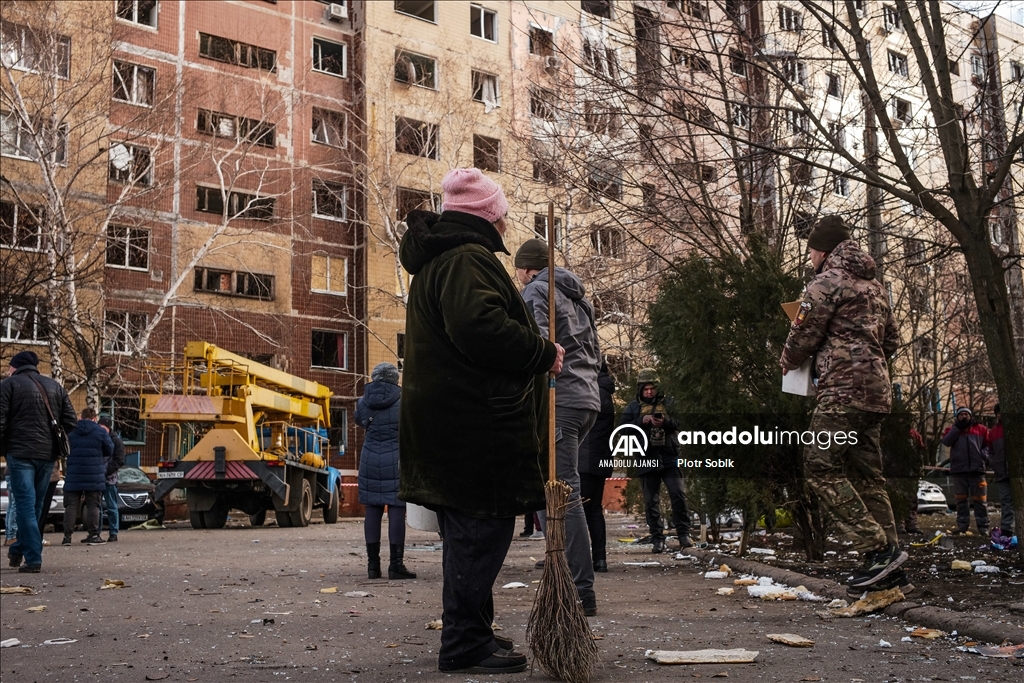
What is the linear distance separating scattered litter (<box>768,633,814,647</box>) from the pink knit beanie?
7.70 ft

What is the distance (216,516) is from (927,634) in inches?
702

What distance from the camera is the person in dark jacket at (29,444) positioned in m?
10.6

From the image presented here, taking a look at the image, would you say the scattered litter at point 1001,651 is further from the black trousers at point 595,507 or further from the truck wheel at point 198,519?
the truck wheel at point 198,519

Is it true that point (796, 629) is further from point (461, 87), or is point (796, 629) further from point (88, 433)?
point (461, 87)

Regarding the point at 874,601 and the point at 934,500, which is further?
the point at 934,500

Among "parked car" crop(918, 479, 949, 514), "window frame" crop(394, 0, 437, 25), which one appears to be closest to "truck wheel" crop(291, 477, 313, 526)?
"parked car" crop(918, 479, 949, 514)

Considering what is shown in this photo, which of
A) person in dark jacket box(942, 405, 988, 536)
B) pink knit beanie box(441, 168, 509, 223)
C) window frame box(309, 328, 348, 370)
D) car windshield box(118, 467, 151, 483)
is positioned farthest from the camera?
window frame box(309, 328, 348, 370)

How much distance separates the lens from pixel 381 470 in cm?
988

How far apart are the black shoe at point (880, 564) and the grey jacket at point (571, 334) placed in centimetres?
170

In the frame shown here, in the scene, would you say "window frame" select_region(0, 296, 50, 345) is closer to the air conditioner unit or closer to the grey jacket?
the grey jacket

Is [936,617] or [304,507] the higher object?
[304,507]

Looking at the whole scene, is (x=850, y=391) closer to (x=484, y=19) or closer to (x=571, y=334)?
(x=571, y=334)

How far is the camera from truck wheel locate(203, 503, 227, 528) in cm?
2131

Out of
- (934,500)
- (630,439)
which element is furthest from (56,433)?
(934,500)
